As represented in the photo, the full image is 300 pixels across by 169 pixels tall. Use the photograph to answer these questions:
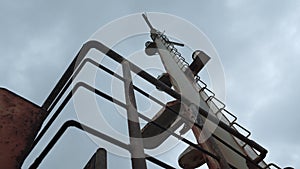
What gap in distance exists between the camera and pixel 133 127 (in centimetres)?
227

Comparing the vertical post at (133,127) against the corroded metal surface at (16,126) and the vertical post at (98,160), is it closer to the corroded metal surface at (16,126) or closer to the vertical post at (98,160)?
the vertical post at (98,160)

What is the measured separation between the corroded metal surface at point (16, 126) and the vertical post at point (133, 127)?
0.52 meters

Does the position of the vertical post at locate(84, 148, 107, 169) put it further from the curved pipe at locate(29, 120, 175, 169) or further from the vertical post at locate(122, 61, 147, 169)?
the curved pipe at locate(29, 120, 175, 169)

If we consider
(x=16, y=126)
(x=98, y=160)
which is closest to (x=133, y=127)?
(x=98, y=160)

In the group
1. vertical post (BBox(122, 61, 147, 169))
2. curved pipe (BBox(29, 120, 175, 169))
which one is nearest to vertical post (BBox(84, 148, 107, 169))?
vertical post (BBox(122, 61, 147, 169))

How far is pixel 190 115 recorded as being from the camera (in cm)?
464

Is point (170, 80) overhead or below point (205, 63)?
below

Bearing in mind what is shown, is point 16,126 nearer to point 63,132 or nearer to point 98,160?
point 63,132

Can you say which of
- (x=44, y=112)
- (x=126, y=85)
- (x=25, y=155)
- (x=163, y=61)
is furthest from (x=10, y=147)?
(x=163, y=61)

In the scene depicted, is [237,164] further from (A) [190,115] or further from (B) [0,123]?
(B) [0,123]

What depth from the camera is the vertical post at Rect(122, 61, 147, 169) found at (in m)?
2.02

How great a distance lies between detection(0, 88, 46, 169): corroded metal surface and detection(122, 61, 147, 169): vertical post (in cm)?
52

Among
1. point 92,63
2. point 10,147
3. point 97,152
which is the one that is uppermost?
point 92,63

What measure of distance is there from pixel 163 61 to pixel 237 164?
12.4ft
